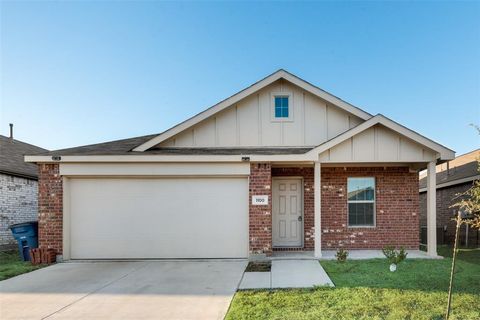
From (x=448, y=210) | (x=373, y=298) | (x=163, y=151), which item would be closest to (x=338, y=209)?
(x=373, y=298)

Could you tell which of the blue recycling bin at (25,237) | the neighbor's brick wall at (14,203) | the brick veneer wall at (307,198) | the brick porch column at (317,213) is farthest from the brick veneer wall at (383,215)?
the neighbor's brick wall at (14,203)

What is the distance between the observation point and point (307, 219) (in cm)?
1039

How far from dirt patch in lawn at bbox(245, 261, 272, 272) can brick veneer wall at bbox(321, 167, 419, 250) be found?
287 centimetres

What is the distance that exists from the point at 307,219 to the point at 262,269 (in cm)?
319

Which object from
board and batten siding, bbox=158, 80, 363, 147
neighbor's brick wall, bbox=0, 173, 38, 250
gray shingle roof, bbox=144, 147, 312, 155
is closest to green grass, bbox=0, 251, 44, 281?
neighbor's brick wall, bbox=0, 173, 38, 250

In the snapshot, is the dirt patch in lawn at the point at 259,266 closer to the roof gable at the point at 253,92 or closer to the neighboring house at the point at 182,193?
the neighboring house at the point at 182,193

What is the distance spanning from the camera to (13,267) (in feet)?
27.5

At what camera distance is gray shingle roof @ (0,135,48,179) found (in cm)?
1226

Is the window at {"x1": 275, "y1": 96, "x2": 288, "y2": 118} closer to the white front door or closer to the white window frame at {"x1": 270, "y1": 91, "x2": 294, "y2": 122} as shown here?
the white window frame at {"x1": 270, "y1": 91, "x2": 294, "y2": 122}

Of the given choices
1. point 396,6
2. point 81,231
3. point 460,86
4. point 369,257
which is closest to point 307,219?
point 369,257

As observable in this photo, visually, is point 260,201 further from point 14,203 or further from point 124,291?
point 14,203

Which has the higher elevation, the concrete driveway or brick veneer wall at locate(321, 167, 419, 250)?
brick veneer wall at locate(321, 167, 419, 250)

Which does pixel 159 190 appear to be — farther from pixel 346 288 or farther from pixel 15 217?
pixel 15 217

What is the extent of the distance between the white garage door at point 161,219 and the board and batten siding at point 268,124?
1862 mm
